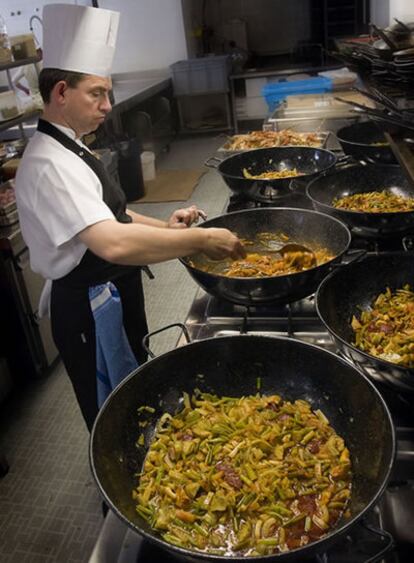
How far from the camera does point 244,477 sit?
83 centimetres

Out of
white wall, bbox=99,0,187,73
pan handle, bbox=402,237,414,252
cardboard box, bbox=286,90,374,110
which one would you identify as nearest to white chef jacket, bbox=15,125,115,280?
pan handle, bbox=402,237,414,252

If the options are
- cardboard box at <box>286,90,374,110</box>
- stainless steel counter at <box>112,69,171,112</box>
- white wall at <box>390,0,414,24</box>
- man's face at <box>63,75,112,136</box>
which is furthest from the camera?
stainless steel counter at <box>112,69,171,112</box>

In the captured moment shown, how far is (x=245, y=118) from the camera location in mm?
6965

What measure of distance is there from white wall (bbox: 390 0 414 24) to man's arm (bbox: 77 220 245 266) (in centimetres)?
199

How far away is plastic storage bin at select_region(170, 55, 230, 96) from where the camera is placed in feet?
21.3

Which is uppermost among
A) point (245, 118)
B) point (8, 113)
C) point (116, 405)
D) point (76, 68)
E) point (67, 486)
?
point (76, 68)

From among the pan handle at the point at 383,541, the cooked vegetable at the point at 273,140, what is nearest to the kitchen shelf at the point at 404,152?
the pan handle at the point at 383,541

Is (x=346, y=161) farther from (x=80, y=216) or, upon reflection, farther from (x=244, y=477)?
(x=244, y=477)

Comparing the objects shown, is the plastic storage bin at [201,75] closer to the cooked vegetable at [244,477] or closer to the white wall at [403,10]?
the white wall at [403,10]

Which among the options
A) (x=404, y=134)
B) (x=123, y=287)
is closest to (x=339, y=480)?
(x=404, y=134)

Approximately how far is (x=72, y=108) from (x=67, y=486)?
1479 millimetres

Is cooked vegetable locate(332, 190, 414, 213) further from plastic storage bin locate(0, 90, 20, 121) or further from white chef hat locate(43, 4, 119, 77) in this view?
plastic storage bin locate(0, 90, 20, 121)

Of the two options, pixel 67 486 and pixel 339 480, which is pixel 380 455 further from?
pixel 67 486

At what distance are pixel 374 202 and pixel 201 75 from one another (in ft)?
18.2
